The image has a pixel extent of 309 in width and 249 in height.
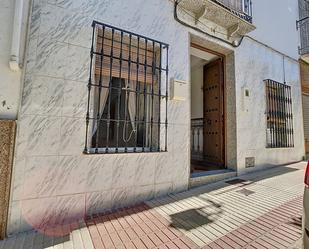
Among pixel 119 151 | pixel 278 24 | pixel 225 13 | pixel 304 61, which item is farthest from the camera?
pixel 304 61

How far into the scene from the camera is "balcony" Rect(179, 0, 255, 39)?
3799 millimetres

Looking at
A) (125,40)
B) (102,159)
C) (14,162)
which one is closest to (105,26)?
(125,40)

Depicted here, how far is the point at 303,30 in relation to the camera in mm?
7008

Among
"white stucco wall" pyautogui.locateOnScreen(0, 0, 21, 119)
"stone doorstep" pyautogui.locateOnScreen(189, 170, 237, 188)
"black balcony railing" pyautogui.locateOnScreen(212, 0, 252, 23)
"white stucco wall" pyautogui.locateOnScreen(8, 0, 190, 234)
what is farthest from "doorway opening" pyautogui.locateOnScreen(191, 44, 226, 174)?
"white stucco wall" pyautogui.locateOnScreen(0, 0, 21, 119)

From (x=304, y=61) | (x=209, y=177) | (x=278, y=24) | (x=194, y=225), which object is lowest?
(x=194, y=225)

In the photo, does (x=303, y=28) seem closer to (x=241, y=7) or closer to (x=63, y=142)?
(x=241, y=7)

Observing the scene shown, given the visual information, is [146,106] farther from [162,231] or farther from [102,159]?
[162,231]

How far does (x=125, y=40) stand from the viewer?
3156mm

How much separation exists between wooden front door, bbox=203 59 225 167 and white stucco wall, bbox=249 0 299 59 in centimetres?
144

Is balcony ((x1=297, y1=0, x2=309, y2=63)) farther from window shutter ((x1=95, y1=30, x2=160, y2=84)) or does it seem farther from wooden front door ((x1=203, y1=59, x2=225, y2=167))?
window shutter ((x1=95, y1=30, x2=160, y2=84))

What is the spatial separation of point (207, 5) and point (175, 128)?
2615 mm

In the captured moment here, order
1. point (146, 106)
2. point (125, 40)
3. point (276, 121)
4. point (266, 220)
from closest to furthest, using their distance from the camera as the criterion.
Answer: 1. point (266, 220)
2. point (125, 40)
3. point (146, 106)
4. point (276, 121)

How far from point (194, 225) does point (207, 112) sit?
11.6 ft

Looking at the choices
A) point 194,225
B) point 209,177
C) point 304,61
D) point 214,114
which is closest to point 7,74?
point 194,225
